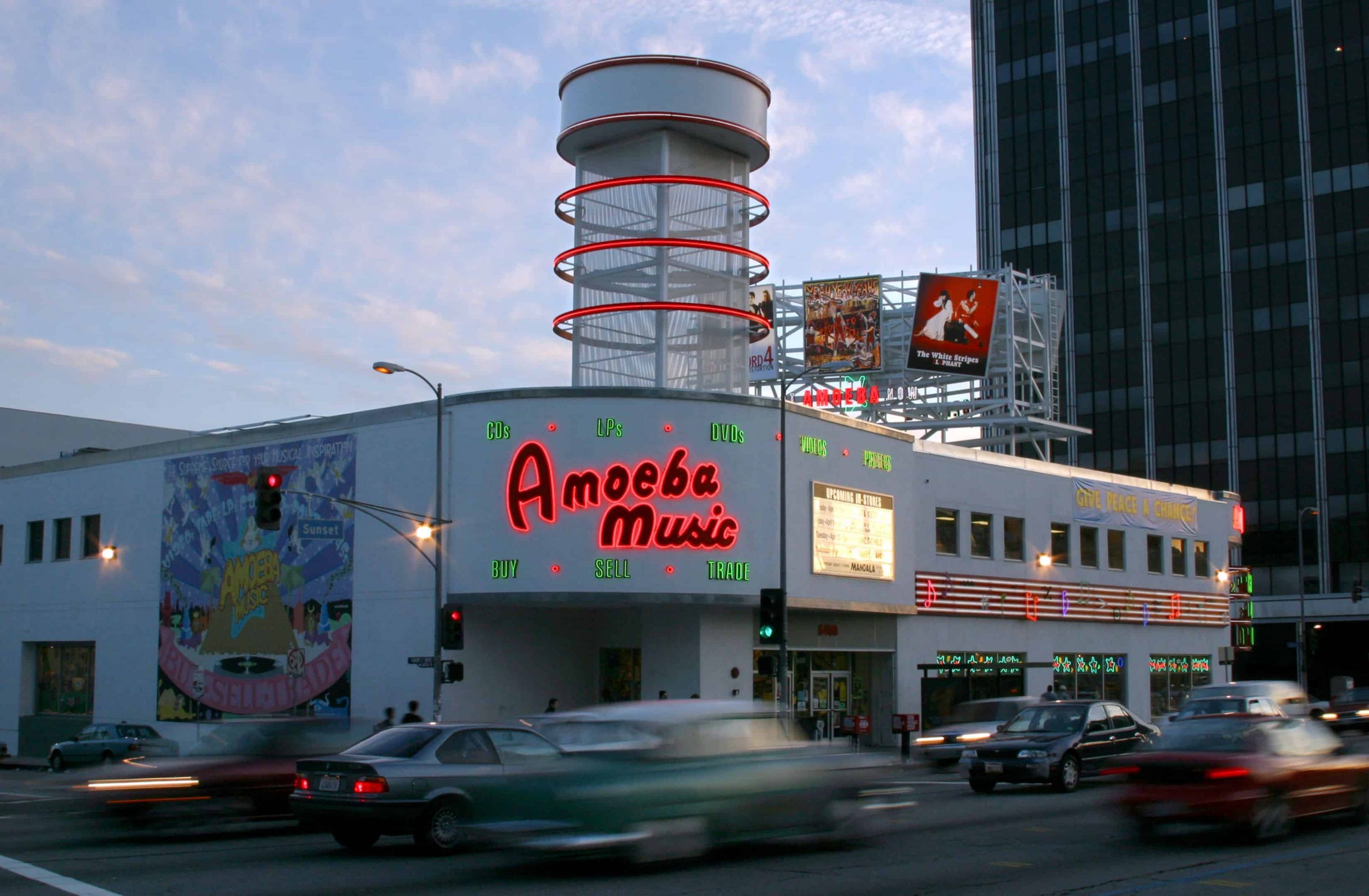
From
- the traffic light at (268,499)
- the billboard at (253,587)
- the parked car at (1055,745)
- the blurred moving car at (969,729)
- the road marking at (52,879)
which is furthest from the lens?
the billboard at (253,587)

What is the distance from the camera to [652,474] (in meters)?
34.5

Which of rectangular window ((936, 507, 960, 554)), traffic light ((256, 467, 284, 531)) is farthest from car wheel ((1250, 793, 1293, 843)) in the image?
rectangular window ((936, 507, 960, 554))

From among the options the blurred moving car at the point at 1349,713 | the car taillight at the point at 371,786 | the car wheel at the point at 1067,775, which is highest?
the car taillight at the point at 371,786

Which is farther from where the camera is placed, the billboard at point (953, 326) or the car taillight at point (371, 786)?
the billboard at point (953, 326)

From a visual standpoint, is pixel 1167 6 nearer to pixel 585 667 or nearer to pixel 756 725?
pixel 585 667

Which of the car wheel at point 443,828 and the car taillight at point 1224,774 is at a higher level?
the car taillight at point 1224,774

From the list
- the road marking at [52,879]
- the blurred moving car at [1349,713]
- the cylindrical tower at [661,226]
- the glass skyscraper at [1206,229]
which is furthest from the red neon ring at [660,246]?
A: the glass skyscraper at [1206,229]

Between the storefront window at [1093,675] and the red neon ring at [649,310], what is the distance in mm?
15811

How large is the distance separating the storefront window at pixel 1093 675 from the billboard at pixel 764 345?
16857mm

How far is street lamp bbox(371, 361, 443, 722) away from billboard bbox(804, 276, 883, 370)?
23801mm

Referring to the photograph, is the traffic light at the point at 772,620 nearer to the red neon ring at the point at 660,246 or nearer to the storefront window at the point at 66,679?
the red neon ring at the point at 660,246

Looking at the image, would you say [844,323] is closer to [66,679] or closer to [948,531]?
[948,531]

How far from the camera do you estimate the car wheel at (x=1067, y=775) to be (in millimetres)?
23906

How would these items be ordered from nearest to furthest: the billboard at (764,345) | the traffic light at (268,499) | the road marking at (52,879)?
the road marking at (52,879) < the traffic light at (268,499) < the billboard at (764,345)
